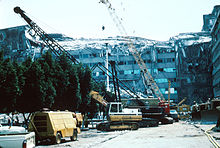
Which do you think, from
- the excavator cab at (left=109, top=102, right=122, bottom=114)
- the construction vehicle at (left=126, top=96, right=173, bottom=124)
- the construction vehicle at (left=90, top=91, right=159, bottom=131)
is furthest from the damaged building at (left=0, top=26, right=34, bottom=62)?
the construction vehicle at (left=90, top=91, right=159, bottom=131)

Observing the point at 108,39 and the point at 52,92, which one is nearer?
the point at 52,92

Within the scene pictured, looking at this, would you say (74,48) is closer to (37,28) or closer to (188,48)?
(188,48)

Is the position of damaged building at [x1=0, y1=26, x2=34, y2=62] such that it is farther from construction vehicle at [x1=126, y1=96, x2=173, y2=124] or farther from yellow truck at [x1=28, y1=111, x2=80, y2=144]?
yellow truck at [x1=28, y1=111, x2=80, y2=144]

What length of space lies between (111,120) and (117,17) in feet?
253

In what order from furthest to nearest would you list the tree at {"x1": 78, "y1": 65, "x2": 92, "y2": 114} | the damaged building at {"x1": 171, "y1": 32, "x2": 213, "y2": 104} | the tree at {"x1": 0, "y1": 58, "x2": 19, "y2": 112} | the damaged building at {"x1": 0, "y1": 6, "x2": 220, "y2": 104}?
the damaged building at {"x1": 0, "y1": 6, "x2": 220, "y2": 104}
the damaged building at {"x1": 171, "y1": 32, "x2": 213, "y2": 104}
the tree at {"x1": 78, "y1": 65, "x2": 92, "y2": 114}
the tree at {"x1": 0, "y1": 58, "x2": 19, "y2": 112}

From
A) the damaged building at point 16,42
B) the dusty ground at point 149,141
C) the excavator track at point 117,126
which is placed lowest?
the excavator track at point 117,126

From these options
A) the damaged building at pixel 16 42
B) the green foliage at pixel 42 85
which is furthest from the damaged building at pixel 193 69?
the green foliage at pixel 42 85

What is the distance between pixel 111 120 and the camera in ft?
119

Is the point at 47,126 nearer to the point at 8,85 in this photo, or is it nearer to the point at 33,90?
the point at 8,85

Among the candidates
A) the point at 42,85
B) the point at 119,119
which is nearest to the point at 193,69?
the point at 119,119

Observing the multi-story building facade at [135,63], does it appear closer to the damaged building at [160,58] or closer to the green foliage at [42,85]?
the damaged building at [160,58]

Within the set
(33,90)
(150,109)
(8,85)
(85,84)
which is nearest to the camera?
(8,85)

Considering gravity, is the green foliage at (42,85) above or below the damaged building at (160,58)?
below

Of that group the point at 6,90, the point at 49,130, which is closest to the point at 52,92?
the point at 6,90
